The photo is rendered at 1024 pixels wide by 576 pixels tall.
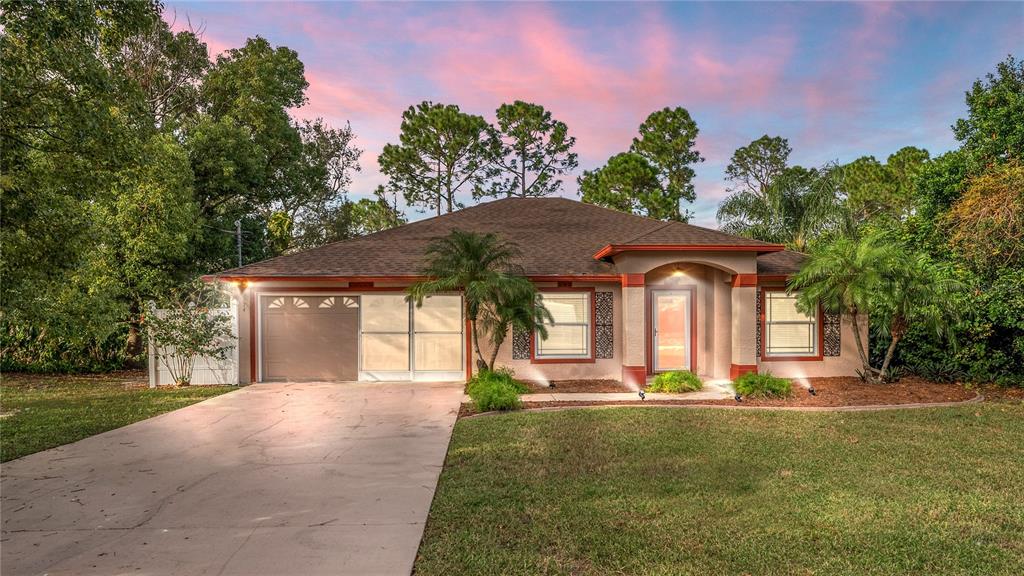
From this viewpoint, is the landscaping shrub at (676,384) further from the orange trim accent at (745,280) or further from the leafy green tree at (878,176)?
the leafy green tree at (878,176)

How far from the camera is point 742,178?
35.0m

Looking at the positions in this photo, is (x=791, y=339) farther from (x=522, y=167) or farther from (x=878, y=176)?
(x=878, y=176)

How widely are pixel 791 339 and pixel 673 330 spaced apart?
107 inches

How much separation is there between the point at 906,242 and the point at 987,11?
529 centimetres

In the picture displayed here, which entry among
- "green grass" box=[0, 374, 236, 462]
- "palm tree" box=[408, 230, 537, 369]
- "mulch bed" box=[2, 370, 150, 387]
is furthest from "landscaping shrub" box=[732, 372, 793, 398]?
"mulch bed" box=[2, 370, 150, 387]

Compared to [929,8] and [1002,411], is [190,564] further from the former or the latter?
[929,8]

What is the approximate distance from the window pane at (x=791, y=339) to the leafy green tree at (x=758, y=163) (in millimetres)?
25046

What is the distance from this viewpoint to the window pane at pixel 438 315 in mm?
11711

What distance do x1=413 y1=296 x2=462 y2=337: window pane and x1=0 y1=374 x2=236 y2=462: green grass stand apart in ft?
14.4

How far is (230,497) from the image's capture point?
4586 millimetres

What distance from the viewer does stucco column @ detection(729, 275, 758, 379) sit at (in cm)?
1047

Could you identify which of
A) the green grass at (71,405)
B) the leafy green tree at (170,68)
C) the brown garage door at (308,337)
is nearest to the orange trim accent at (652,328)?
the brown garage door at (308,337)

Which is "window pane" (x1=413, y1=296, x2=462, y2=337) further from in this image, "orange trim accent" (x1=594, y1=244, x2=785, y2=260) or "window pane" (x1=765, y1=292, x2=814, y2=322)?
"window pane" (x1=765, y1=292, x2=814, y2=322)

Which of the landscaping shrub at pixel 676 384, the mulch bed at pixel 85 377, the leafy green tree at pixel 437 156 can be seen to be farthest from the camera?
the leafy green tree at pixel 437 156
